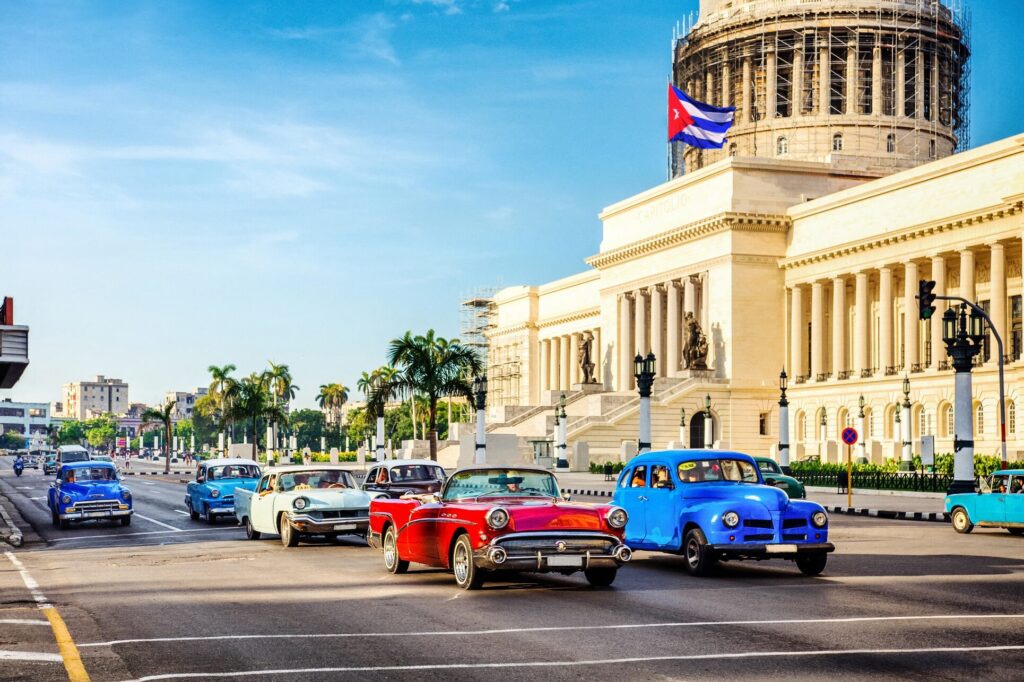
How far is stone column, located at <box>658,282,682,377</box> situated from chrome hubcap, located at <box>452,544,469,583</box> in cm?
7371

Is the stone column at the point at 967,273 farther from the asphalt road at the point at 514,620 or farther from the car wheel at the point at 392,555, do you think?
the car wheel at the point at 392,555

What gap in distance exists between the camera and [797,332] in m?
84.5

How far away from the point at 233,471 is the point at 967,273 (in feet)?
156

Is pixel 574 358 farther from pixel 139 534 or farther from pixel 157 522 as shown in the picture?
pixel 139 534

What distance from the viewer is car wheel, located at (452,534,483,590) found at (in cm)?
1692

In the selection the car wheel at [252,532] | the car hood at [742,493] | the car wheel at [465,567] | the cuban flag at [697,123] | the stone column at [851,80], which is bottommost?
the car wheel at [252,532]

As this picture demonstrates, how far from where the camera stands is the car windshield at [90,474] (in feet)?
111

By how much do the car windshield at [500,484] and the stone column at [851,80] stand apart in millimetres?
89404

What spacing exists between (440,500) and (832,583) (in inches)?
206

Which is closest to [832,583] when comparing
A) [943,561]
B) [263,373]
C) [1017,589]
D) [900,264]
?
[1017,589]

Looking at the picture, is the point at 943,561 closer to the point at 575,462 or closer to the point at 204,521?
the point at 204,521

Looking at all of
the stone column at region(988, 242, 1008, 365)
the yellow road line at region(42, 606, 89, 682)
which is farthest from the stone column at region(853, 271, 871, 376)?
the yellow road line at region(42, 606, 89, 682)

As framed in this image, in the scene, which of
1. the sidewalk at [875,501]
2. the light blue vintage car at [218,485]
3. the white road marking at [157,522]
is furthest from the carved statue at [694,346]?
the light blue vintage car at [218,485]

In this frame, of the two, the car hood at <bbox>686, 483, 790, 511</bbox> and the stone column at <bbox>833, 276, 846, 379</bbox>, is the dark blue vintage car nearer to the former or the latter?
the car hood at <bbox>686, 483, 790, 511</bbox>
